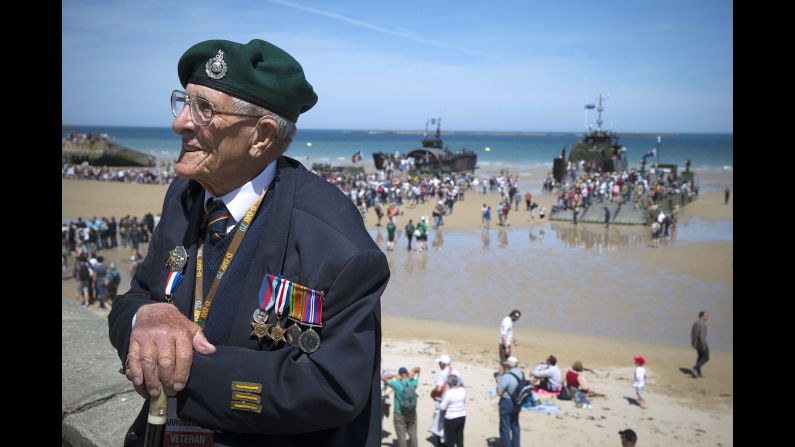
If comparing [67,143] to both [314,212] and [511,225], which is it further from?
[314,212]

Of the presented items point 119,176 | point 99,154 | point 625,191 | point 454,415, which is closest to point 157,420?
point 454,415

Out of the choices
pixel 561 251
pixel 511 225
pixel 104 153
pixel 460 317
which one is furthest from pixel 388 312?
pixel 104 153

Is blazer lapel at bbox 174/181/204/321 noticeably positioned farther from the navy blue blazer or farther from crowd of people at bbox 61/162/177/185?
crowd of people at bbox 61/162/177/185

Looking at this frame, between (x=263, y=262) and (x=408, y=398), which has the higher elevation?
(x=263, y=262)

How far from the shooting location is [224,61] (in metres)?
1.75

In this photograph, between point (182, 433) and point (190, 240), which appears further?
point (190, 240)

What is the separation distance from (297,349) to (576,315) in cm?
1584

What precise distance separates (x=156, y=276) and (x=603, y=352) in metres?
13.1

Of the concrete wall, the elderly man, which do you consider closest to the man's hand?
the elderly man

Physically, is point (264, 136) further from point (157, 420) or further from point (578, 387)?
point (578, 387)

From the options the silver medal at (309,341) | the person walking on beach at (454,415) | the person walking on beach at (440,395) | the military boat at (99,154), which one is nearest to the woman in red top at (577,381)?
the person walking on beach at (440,395)

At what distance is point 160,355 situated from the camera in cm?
155

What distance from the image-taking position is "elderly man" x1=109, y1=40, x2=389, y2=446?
1.55 metres

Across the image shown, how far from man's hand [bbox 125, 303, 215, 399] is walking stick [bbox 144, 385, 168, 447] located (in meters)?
0.02
